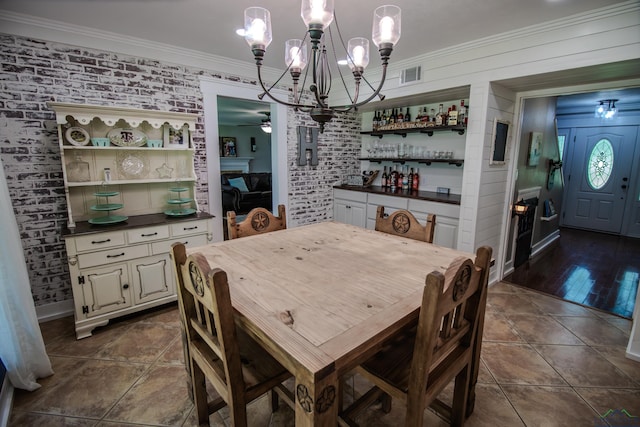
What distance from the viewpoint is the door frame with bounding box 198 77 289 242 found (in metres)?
3.31

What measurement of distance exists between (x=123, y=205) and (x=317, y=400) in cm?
276

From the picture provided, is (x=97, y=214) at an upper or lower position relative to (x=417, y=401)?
upper

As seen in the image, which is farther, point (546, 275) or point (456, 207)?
point (546, 275)

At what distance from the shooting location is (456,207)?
330cm

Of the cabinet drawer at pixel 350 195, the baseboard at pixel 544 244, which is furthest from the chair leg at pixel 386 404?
the baseboard at pixel 544 244

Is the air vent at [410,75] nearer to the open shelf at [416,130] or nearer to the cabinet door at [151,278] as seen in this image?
the open shelf at [416,130]

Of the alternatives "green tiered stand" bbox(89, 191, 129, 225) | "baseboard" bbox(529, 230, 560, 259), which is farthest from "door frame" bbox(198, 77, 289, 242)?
"baseboard" bbox(529, 230, 560, 259)

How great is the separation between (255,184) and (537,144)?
230 inches

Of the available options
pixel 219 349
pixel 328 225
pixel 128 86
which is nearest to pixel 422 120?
pixel 328 225

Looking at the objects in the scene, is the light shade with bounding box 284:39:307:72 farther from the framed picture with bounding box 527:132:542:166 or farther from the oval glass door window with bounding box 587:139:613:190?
the oval glass door window with bounding box 587:139:613:190

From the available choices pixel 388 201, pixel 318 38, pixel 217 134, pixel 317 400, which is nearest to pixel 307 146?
pixel 217 134

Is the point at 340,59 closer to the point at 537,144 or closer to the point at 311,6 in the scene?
the point at 311,6

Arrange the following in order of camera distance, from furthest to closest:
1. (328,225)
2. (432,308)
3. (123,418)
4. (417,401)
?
(328,225) < (123,418) < (417,401) < (432,308)

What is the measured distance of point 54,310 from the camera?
8.85ft
